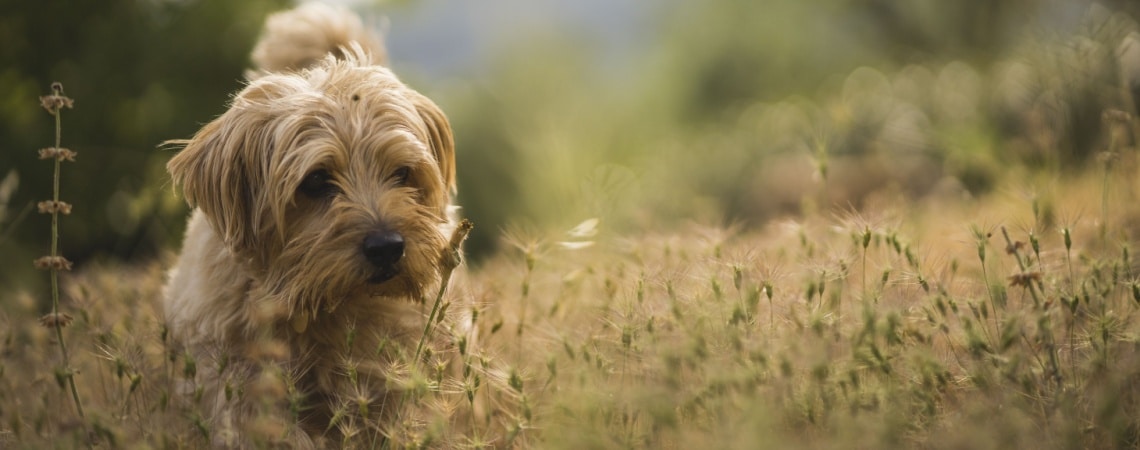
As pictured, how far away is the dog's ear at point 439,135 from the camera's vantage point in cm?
346

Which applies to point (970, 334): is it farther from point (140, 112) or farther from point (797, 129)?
point (797, 129)

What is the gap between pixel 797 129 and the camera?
980 cm

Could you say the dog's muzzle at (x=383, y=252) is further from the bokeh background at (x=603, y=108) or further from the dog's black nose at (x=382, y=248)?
the bokeh background at (x=603, y=108)

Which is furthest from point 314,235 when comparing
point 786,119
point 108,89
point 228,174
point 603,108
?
point 603,108

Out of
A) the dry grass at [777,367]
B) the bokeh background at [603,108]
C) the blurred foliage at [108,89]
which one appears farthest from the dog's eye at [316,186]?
the blurred foliage at [108,89]

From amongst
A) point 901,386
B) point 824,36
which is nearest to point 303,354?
point 901,386

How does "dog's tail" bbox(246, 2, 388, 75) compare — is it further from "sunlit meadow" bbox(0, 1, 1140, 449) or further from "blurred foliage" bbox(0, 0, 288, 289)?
"blurred foliage" bbox(0, 0, 288, 289)

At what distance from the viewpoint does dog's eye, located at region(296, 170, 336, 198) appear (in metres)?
3.12

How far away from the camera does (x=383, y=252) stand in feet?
9.61

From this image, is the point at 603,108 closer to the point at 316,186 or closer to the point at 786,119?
the point at 786,119

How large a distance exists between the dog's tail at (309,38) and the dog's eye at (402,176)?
1.16 metres

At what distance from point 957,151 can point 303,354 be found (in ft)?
13.8

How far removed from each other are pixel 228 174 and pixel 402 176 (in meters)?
0.58

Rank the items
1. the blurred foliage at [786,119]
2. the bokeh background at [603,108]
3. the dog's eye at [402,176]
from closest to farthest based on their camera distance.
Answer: the dog's eye at [402,176]
the blurred foliage at [786,119]
the bokeh background at [603,108]
